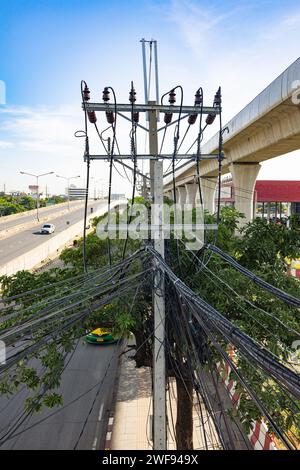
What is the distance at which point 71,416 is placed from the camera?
8.25m

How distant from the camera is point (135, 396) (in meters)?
9.11

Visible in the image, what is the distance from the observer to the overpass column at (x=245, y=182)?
1877cm

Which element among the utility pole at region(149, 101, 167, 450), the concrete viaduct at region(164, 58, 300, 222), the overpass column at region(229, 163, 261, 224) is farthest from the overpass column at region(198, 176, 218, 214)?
the utility pole at region(149, 101, 167, 450)

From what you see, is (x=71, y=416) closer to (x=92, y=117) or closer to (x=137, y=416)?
(x=137, y=416)

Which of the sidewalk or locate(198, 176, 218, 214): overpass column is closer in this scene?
the sidewalk

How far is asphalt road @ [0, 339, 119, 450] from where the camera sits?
7.12 meters

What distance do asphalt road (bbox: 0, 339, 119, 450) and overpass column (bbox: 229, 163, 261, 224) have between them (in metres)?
11.5

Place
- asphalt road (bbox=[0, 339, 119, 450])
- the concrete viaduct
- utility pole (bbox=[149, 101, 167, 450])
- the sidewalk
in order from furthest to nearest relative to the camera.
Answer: the concrete viaduct
asphalt road (bbox=[0, 339, 119, 450])
the sidewalk
utility pole (bbox=[149, 101, 167, 450])

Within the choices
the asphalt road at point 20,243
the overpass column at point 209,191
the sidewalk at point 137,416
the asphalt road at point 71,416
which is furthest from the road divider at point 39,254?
the overpass column at point 209,191

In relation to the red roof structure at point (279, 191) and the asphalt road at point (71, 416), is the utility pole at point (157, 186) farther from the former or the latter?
the red roof structure at point (279, 191)

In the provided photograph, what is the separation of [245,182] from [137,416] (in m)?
14.2

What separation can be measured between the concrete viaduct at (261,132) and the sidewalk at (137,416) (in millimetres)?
5349

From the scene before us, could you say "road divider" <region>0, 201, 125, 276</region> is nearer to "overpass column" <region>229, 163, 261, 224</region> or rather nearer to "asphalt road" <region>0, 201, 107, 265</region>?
"asphalt road" <region>0, 201, 107, 265</region>

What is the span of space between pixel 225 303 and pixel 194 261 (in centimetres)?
79
